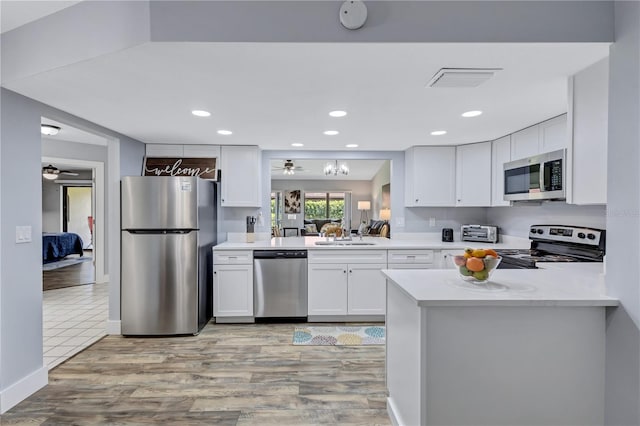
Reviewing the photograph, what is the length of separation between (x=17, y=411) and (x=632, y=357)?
10.9ft

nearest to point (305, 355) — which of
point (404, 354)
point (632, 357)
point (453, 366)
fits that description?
point (404, 354)

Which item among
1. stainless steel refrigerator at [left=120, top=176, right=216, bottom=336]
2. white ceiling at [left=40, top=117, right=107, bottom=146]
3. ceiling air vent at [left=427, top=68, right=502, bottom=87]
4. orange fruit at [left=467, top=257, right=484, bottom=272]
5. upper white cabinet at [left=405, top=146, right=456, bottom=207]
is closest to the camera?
orange fruit at [left=467, top=257, right=484, bottom=272]

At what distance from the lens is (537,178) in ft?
8.68

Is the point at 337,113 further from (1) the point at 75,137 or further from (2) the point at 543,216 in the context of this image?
(1) the point at 75,137

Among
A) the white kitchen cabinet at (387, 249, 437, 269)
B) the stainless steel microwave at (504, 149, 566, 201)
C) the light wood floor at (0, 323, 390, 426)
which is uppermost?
the stainless steel microwave at (504, 149, 566, 201)

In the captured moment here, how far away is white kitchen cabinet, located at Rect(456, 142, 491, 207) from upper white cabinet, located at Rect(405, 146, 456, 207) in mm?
74

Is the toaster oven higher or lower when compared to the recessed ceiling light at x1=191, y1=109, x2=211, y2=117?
lower

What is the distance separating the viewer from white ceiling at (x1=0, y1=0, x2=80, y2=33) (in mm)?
1776

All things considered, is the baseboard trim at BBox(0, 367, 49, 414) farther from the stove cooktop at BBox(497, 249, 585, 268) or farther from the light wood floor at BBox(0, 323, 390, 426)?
the stove cooktop at BBox(497, 249, 585, 268)

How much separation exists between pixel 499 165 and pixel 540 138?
0.70m

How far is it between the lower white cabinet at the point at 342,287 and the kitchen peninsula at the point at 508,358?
207 cm

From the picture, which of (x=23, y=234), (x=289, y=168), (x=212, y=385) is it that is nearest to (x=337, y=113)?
(x=212, y=385)

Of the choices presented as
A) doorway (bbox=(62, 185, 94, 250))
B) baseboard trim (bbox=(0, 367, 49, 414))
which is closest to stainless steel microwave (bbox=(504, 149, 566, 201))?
baseboard trim (bbox=(0, 367, 49, 414))

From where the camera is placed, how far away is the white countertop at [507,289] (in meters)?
1.48
